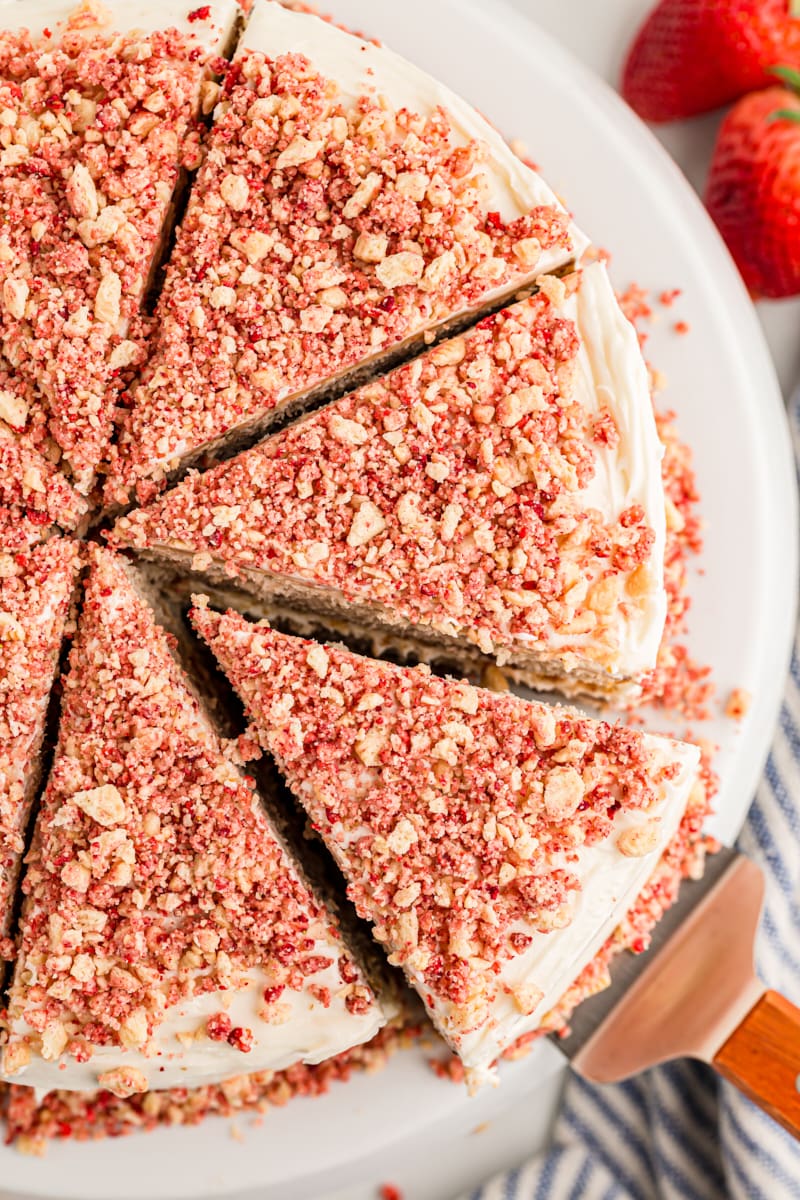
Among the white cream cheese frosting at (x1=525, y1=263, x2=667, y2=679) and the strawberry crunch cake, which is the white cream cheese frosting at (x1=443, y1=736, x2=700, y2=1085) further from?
the white cream cheese frosting at (x1=525, y1=263, x2=667, y2=679)

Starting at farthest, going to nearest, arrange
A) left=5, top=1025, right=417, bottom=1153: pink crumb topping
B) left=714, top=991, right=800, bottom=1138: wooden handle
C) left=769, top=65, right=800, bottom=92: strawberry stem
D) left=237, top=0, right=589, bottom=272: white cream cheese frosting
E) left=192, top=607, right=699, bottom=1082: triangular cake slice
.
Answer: left=769, top=65, right=800, bottom=92: strawberry stem
left=5, top=1025, right=417, bottom=1153: pink crumb topping
left=714, top=991, right=800, bottom=1138: wooden handle
left=237, top=0, right=589, bottom=272: white cream cheese frosting
left=192, top=607, right=699, bottom=1082: triangular cake slice

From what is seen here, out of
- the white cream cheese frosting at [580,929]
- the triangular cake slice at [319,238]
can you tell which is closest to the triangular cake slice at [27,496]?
the triangular cake slice at [319,238]

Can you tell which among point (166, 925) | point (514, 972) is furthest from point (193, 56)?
point (514, 972)

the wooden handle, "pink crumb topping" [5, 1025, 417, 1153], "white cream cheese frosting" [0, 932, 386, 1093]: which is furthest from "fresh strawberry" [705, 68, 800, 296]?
"pink crumb topping" [5, 1025, 417, 1153]

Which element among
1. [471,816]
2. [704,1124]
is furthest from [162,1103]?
[704,1124]

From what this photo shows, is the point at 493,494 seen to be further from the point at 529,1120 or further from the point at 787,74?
the point at 529,1120

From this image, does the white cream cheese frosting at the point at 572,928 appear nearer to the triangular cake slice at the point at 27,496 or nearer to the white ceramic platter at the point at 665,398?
the white ceramic platter at the point at 665,398
